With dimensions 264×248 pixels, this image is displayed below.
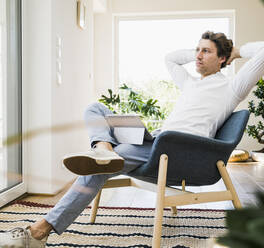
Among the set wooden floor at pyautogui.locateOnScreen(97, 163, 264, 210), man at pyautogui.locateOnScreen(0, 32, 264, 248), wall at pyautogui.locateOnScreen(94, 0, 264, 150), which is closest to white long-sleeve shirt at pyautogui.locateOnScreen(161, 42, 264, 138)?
man at pyautogui.locateOnScreen(0, 32, 264, 248)

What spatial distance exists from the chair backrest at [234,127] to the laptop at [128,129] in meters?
0.38

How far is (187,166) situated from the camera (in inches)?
62.4

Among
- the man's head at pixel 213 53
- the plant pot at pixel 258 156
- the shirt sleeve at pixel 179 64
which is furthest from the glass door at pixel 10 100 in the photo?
the plant pot at pixel 258 156

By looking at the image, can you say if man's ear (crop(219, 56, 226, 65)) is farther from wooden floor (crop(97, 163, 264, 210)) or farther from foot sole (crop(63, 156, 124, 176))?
foot sole (crop(63, 156, 124, 176))

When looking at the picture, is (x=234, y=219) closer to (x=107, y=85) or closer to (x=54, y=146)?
(x=54, y=146)

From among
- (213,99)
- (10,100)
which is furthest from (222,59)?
(10,100)

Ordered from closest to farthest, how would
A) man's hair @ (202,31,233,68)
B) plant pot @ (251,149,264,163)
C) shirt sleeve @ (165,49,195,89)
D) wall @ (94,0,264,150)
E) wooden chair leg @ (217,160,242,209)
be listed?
wooden chair leg @ (217,160,242,209)
man's hair @ (202,31,233,68)
shirt sleeve @ (165,49,195,89)
plant pot @ (251,149,264,163)
wall @ (94,0,264,150)

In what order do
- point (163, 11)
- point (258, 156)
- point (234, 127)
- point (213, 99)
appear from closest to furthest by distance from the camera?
point (234, 127)
point (213, 99)
point (258, 156)
point (163, 11)

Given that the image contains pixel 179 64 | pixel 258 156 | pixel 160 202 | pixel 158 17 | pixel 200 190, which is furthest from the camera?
pixel 158 17

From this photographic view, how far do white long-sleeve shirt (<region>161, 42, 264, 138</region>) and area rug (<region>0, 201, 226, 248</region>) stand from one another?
0.53 metres

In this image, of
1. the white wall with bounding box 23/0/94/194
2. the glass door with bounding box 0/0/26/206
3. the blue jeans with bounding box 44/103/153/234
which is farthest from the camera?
the white wall with bounding box 23/0/94/194

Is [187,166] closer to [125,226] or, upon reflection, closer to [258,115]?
[125,226]

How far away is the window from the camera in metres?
5.35

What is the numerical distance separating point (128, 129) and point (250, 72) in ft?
2.19
